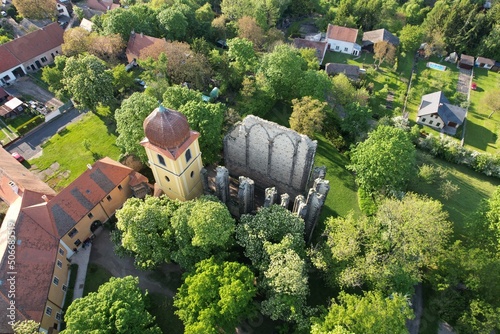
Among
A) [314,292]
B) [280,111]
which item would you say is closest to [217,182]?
[314,292]

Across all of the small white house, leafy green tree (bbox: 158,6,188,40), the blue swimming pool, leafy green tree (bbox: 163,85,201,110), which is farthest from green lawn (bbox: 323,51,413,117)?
leafy green tree (bbox: 163,85,201,110)

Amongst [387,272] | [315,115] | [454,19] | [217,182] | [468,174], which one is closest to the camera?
[387,272]

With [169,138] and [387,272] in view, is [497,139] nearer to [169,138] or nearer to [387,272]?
[387,272]

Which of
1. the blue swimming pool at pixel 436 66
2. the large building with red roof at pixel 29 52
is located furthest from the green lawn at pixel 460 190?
the large building with red roof at pixel 29 52

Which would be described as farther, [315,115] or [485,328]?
[315,115]

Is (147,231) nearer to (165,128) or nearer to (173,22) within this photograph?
(165,128)

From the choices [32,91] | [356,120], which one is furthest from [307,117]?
[32,91]
